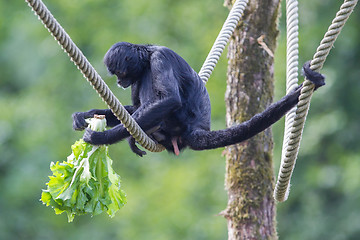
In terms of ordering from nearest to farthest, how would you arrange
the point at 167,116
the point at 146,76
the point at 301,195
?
the point at 167,116, the point at 146,76, the point at 301,195

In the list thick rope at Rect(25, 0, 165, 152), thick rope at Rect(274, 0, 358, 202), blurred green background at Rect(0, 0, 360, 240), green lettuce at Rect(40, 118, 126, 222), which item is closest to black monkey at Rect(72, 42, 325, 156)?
A: green lettuce at Rect(40, 118, 126, 222)

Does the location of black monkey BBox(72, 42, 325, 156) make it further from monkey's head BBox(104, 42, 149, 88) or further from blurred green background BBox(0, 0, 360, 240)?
blurred green background BBox(0, 0, 360, 240)

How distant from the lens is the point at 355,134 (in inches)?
691

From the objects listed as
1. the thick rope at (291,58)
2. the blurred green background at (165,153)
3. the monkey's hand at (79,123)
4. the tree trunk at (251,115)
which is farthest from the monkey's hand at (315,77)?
the blurred green background at (165,153)

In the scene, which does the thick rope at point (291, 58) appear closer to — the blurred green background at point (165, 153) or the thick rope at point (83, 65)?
the thick rope at point (83, 65)

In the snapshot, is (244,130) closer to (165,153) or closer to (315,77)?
(315,77)

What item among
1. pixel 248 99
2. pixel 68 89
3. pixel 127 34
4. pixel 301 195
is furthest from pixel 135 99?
pixel 68 89

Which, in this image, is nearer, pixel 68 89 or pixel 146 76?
pixel 146 76

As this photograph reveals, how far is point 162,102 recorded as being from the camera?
6168 millimetres

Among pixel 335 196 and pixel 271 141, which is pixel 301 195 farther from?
pixel 271 141

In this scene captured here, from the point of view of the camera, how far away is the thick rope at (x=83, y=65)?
4641 millimetres

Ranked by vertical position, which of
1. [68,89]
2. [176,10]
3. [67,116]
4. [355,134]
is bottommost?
[355,134]

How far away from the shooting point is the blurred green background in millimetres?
16641

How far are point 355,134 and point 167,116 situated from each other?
12.4 m
